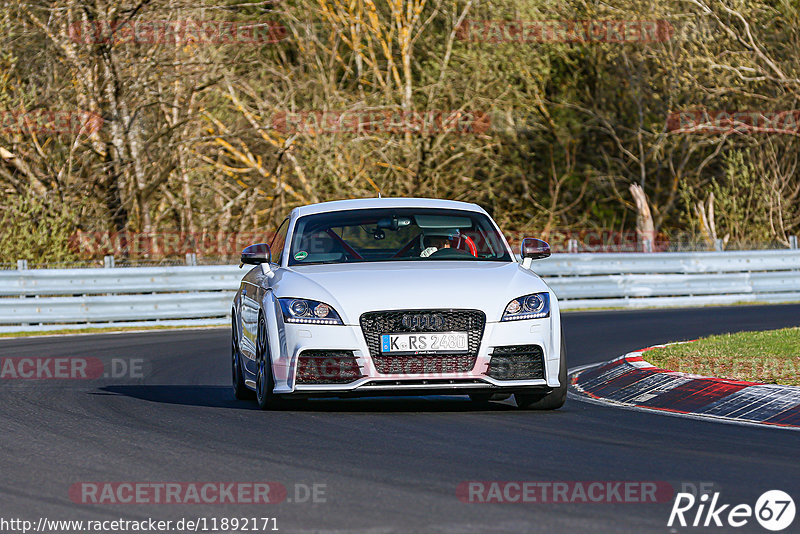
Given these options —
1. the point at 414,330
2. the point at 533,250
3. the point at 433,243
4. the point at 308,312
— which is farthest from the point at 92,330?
the point at 414,330

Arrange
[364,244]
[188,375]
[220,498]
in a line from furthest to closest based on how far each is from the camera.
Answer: [188,375]
[364,244]
[220,498]

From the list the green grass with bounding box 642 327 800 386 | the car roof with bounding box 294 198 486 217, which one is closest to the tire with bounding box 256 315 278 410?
the car roof with bounding box 294 198 486 217

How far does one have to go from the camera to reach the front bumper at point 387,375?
9.84 m

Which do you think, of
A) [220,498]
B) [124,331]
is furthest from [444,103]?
[220,498]

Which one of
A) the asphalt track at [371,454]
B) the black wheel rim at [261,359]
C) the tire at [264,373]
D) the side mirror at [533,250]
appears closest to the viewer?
the asphalt track at [371,454]

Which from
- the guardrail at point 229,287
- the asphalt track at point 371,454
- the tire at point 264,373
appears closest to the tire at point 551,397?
the asphalt track at point 371,454

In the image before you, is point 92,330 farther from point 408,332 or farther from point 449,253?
point 408,332

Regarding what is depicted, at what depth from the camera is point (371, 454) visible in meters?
8.12

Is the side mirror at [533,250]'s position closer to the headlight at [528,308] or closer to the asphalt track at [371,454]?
the headlight at [528,308]

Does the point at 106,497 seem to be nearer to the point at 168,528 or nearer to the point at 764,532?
the point at 168,528

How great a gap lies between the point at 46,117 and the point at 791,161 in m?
17.7

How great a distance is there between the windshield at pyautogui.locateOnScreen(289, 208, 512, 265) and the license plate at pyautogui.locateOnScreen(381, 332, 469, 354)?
1.13m

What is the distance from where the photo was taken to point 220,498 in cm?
675

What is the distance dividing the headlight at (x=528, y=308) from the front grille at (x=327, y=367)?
1.11 m
